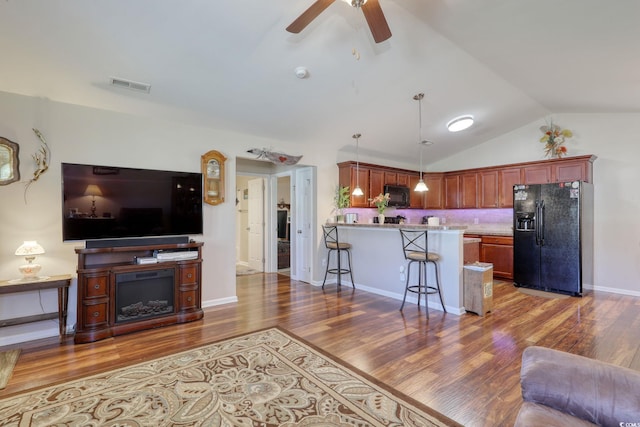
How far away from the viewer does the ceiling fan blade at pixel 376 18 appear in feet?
6.75

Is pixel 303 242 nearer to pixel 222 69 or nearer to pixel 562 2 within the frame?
pixel 222 69

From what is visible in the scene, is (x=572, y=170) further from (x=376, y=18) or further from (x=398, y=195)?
(x=376, y=18)

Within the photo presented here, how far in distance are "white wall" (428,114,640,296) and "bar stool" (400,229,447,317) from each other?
10.8 ft

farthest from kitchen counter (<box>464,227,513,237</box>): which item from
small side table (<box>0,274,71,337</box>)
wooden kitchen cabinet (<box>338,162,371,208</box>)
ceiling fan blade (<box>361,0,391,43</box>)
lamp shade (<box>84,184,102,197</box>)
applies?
small side table (<box>0,274,71,337</box>)

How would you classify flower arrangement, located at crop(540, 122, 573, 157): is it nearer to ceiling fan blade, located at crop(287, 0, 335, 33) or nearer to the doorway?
the doorway

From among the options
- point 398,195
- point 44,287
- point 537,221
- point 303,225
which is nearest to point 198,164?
point 44,287

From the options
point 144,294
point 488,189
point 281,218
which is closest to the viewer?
point 144,294

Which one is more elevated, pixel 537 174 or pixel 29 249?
pixel 537 174

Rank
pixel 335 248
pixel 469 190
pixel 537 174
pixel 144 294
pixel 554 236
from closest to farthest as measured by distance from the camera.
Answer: pixel 144 294, pixel 554 236, pixel 335 248, pixel 537 174, pixel 469 190

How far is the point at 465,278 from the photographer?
3.99 meters

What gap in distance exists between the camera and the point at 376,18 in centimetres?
216

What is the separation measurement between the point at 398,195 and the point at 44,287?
5728mm

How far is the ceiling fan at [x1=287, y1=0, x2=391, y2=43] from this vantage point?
2042mm

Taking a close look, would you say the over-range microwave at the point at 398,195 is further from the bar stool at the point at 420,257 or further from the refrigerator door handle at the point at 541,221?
the refrigerator door handle at the point at 541,221
